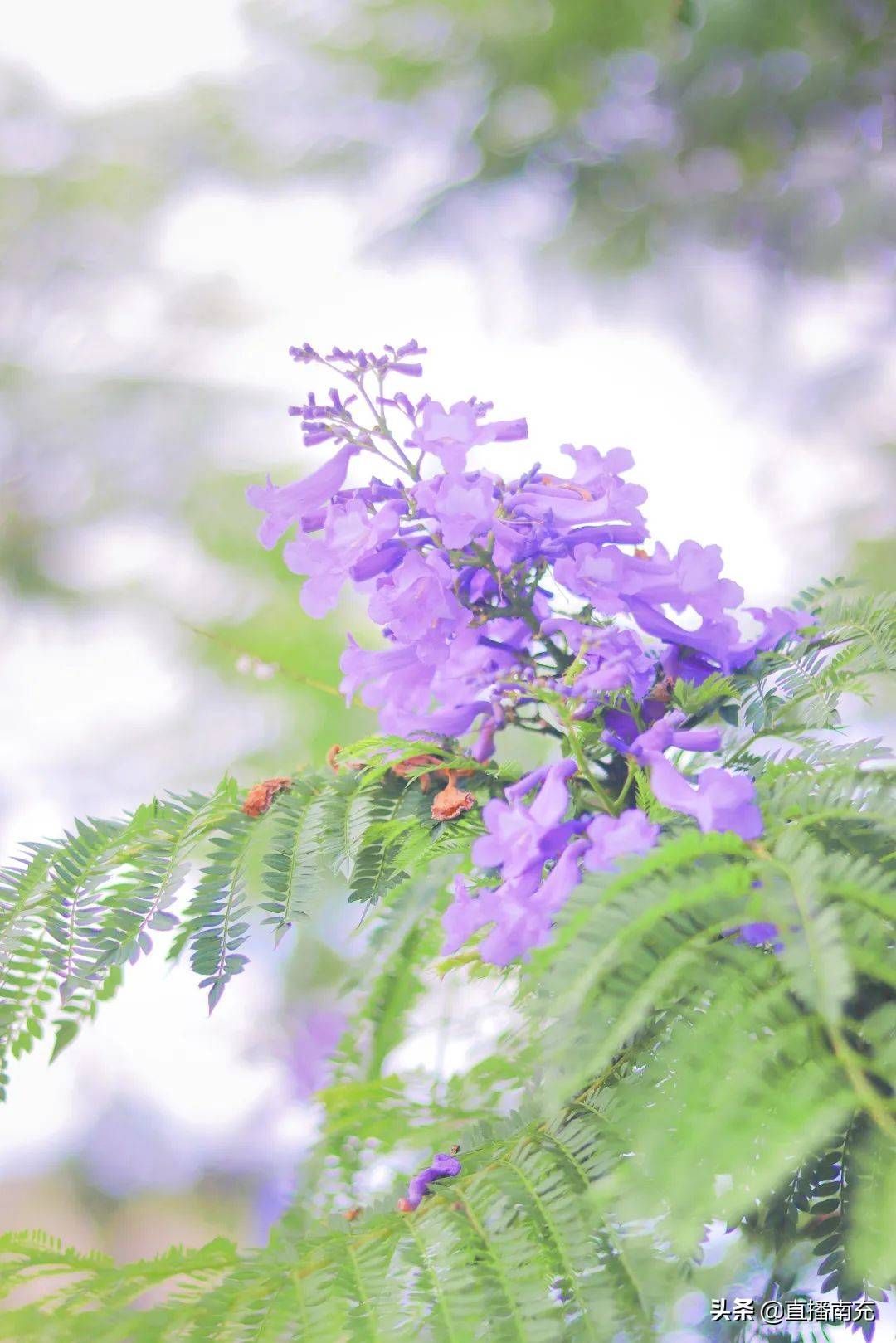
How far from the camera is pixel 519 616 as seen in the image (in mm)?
578

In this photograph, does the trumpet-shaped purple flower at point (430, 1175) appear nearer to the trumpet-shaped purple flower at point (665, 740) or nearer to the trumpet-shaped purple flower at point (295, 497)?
the trumpet-shaped purple flower at point (665, 740)

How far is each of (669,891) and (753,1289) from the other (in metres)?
0.27

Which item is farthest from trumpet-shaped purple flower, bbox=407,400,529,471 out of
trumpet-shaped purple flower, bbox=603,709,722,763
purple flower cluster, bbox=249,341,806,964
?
trumpet-shaped purple flower, bbox=603,709,722,763

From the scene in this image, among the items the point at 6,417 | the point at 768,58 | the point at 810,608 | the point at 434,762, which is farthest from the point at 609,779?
the point at 6,417

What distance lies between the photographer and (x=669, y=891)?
1.19 feet

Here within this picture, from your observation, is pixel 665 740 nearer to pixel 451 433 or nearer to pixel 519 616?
pixel 519 616

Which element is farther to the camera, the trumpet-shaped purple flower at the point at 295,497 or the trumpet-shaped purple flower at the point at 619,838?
the trumpet-shaped purple flower at the point at 295,497

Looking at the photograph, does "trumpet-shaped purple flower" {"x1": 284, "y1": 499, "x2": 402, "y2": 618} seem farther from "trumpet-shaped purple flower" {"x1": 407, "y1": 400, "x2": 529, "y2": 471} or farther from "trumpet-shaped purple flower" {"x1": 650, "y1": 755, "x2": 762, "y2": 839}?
"trumpet-shaped purple flower" {"x1": 650, "y1": 755, "x2": 762, "y2": 839}

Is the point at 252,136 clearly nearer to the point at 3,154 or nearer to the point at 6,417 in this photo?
the point at 3,154

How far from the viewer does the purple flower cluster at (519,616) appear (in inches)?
20.0

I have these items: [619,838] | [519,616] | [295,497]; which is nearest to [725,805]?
[619,838]

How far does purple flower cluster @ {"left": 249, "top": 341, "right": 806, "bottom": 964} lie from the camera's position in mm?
508

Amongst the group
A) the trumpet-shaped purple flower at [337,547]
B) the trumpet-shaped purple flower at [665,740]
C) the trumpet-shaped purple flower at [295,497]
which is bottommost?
the trumpet-shaped purple flower at [665,740]

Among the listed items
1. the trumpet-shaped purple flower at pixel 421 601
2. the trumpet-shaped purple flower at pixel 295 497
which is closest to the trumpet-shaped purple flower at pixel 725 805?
the trumpet-shaped purple flower at pixel 421 601
